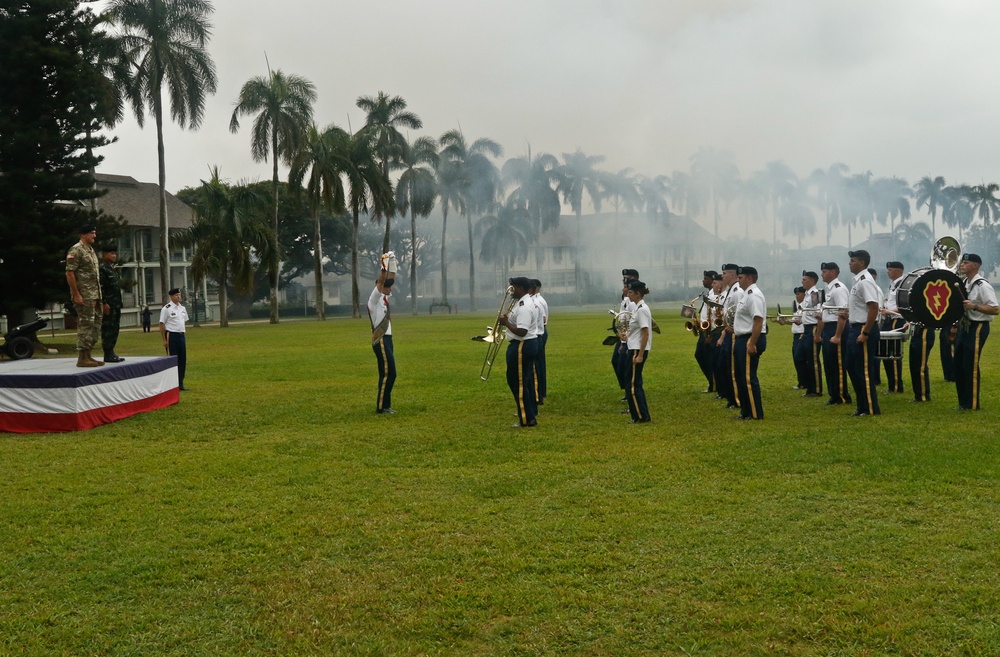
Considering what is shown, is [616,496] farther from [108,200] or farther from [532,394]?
[108,200]

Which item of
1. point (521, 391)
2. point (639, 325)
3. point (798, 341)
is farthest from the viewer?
point (798, 341)

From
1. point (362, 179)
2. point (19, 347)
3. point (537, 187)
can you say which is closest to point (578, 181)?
point (537, 187)

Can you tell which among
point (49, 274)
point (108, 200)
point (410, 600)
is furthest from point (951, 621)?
point (108, 200)

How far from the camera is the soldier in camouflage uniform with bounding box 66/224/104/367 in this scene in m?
12.1

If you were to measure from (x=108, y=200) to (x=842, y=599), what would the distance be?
65.5 metres

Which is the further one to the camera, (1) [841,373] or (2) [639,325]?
(1) [841,373]

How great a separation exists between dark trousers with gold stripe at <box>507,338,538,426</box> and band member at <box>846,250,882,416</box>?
4.01 metres

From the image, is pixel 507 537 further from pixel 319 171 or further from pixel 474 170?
pixel 474 170

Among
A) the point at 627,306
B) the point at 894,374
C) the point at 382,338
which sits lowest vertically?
the point at 894,374

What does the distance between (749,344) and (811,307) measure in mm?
3355

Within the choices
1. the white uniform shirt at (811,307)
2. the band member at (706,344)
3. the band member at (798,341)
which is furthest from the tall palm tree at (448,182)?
the white uniform shirt at (811,307)

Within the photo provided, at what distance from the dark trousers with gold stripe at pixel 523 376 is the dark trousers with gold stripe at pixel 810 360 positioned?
200 inches

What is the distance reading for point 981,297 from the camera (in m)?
11.9

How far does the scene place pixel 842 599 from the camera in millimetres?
4809
